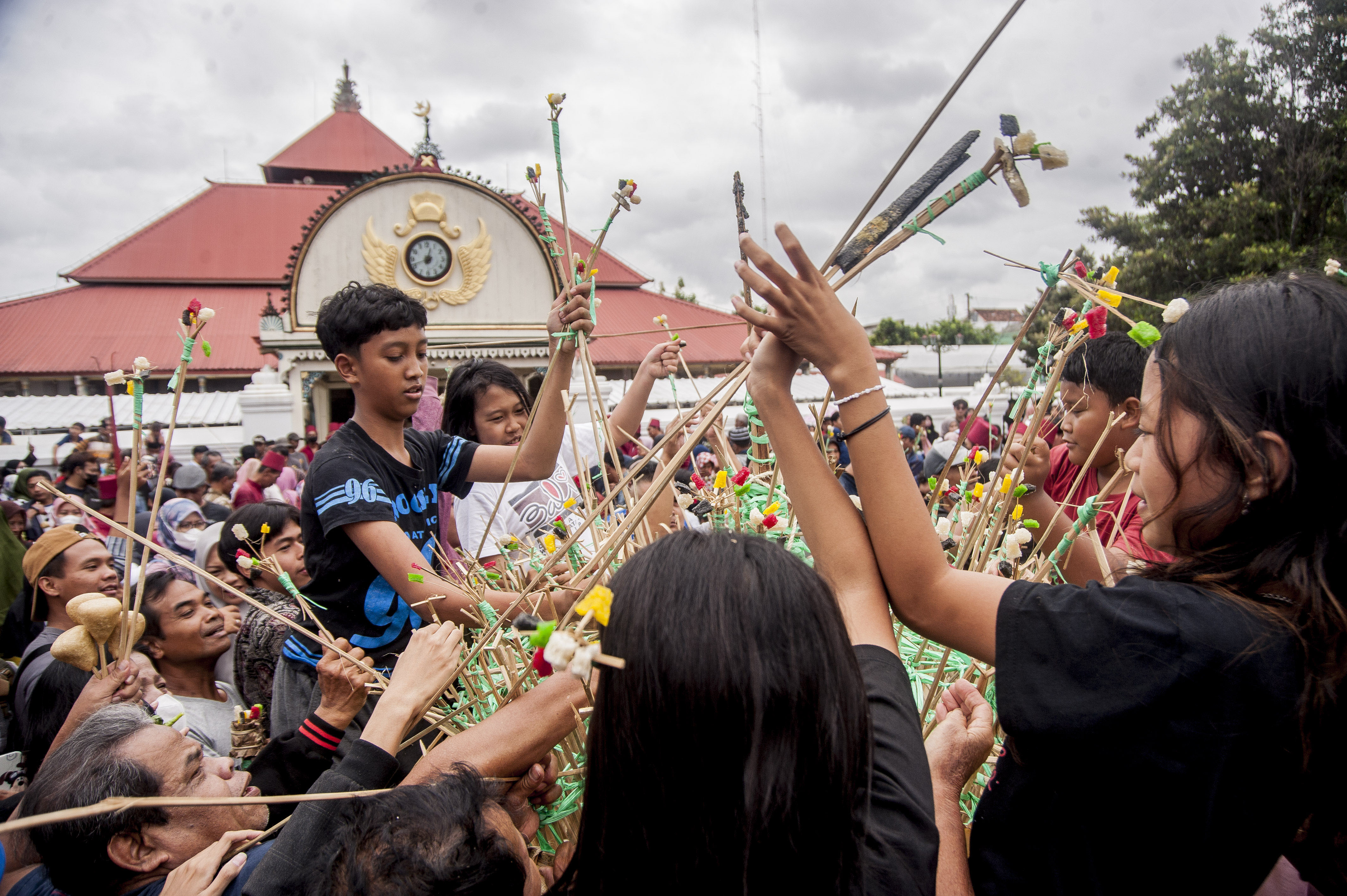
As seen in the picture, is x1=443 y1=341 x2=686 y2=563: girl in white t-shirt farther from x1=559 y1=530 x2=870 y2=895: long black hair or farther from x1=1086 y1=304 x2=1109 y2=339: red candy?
x1=559 y1=530 x2=870 y2=895: long black hair

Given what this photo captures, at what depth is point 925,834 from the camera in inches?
27.2

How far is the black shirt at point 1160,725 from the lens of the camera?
641 millimetres

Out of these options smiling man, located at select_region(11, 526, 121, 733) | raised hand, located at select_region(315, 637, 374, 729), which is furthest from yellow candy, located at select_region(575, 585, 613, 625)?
smiling man, located at select_region(11, 526, 121, 733)

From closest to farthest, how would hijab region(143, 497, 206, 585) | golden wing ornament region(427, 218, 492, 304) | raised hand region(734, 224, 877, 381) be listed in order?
raised hand region(734, 224, 877, 381)
hijab region(143, 497, 206, 585)
golden wing ornament region(427, 218, 492, 304)

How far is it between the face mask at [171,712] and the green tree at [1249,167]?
9.37 metres

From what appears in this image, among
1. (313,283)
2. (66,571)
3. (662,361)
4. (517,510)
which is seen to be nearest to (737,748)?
(662,361)

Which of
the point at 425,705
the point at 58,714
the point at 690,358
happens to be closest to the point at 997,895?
the point at 425,705

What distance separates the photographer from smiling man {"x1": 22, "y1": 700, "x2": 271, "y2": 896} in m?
1.09

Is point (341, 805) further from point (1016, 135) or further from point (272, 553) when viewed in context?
point (272, 553)

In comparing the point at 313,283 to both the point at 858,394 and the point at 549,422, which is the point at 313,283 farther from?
the point at 858,394

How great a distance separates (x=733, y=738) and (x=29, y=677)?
196 centimetres

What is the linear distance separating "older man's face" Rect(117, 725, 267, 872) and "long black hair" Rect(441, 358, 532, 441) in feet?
3.85

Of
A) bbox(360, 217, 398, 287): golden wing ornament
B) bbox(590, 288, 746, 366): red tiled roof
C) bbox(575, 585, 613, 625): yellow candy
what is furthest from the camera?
bbox(590, 288, 746, 366): red tiled roof

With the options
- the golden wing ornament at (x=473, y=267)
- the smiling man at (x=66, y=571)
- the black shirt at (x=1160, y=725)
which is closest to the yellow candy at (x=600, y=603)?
the black shirt at (x=1160, y=725)
